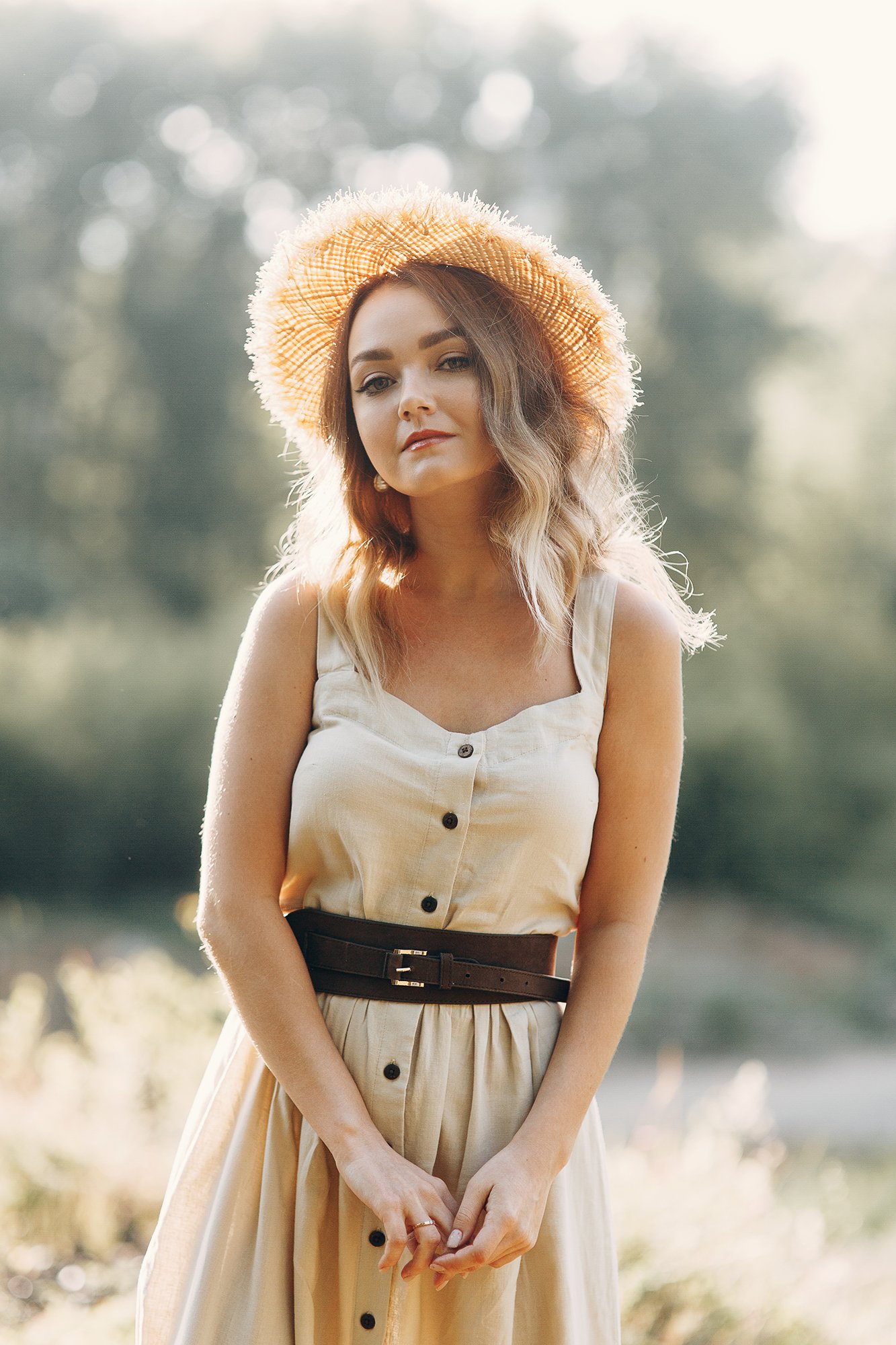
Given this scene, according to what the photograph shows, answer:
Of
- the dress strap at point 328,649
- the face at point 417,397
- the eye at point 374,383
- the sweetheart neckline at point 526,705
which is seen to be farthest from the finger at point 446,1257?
the eye at point 374,383

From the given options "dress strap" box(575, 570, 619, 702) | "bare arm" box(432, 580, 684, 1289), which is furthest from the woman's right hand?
"dress strap" box(575, 570, 619, 702)

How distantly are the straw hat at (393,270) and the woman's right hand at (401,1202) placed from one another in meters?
0.99

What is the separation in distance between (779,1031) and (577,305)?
25.6 feet

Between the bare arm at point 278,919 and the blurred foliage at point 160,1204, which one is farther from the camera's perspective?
the blurred foliage at point 160,1204

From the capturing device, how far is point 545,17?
12.4m

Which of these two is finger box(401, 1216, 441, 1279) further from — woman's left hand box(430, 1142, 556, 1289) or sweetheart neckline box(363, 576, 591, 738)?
sweetheart neckline box(363, 576, 591, 738)

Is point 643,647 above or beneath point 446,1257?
above

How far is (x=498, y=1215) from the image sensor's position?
4.40 ft

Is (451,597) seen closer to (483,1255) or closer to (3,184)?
(483,1255)

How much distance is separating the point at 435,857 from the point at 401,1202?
1.25ft

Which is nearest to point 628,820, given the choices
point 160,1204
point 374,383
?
point 374,383

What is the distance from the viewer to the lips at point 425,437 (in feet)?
5.25

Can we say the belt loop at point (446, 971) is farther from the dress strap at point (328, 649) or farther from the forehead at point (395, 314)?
the forehead at point (395, 314)

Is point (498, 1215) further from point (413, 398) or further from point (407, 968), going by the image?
point (413, 398)
